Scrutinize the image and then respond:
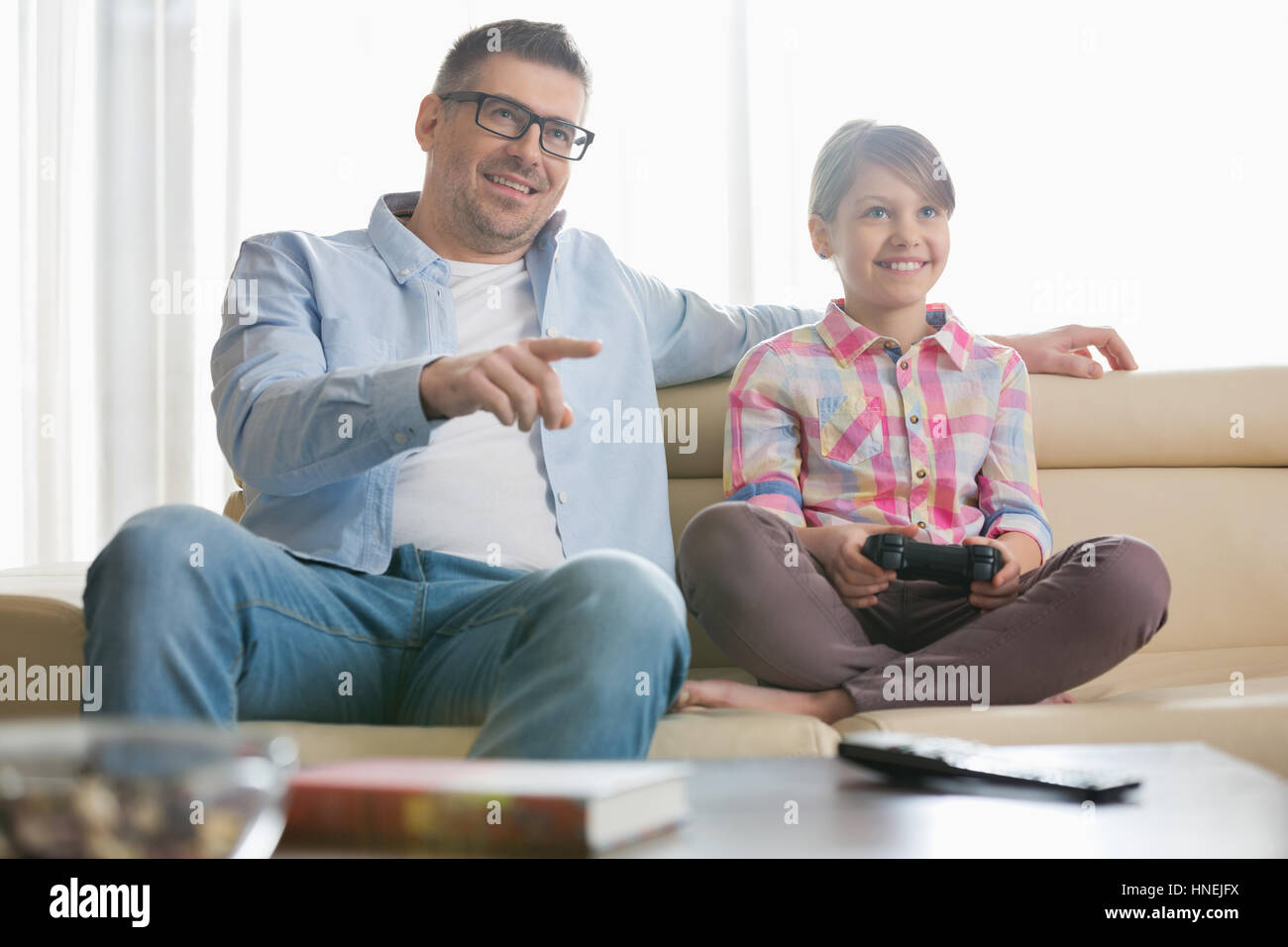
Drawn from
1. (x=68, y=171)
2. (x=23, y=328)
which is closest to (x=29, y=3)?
(x=68, y=171)

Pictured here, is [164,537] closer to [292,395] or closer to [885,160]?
[292,395]

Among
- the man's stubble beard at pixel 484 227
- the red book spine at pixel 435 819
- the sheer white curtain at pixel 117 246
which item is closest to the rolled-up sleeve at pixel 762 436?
the man's stubble beard at pixel 484 227

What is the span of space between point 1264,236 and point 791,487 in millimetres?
1951

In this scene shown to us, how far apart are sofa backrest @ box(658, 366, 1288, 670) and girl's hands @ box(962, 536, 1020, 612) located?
375 millimetres

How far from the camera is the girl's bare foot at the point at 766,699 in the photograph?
1.22 metres

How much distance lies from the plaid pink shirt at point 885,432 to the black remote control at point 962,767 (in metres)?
0.74

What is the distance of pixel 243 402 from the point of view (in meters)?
1.27

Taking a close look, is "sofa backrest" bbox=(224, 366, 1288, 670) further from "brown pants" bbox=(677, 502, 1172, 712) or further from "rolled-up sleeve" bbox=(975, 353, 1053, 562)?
"brown pants" bbox=(677, 502, 1172, 712)

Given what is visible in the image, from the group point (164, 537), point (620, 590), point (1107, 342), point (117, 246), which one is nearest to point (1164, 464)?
point (1107, 342)

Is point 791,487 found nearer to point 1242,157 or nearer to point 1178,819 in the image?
point 1178,819

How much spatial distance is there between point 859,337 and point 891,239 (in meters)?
0.14

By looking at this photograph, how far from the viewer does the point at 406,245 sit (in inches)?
60.5

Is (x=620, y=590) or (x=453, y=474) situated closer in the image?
(x=620, y=590)

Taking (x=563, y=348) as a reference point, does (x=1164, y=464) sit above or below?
below
